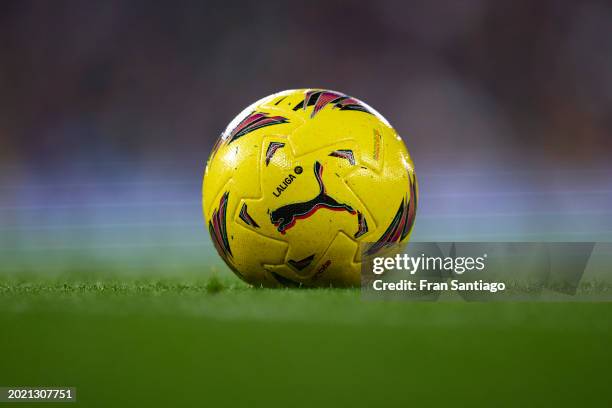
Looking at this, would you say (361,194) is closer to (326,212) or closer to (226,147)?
(326,212)

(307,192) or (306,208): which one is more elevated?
(307,192)

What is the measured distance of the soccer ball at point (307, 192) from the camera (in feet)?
22.0

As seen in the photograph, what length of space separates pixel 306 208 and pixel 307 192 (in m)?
0.12

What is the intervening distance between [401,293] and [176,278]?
257 cm

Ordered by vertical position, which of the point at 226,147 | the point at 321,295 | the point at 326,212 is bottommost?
the point at 321,295

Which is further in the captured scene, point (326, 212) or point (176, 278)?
point (176, 278)

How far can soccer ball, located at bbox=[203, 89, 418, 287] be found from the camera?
22.0ft

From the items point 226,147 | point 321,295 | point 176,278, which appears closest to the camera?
point 321,295

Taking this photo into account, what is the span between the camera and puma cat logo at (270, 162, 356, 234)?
6.67 meters

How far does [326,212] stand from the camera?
21.9 feet

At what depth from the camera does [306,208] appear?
21.9 feet

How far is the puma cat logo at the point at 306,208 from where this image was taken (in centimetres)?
667

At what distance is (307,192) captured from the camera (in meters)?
6.66

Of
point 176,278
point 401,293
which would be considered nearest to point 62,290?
point 176,278
